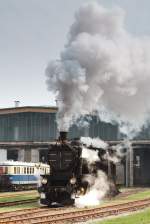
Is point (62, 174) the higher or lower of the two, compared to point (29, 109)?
lower

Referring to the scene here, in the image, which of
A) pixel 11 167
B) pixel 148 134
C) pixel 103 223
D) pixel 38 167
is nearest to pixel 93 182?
pixel 103 223

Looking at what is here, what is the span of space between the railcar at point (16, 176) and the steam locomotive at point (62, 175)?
1537 cm

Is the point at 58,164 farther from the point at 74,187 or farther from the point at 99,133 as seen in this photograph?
the point at 99,133

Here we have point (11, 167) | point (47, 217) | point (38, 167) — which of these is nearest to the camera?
point (47, 217)

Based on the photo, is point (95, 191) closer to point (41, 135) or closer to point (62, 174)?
point (62, 174)

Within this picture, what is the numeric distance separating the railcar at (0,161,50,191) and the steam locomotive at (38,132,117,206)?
15.4 meters

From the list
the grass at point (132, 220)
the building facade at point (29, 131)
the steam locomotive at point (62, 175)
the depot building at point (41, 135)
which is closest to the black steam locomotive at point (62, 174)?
the steam locomotive at point (62, 175)

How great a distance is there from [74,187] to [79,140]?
3.01 meters

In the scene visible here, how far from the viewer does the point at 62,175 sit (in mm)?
25078

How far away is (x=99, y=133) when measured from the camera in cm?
5728

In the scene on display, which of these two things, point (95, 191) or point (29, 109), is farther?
point (29, 109)

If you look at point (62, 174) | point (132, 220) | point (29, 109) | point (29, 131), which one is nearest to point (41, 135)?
point (29, 131)

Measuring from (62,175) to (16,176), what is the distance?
18.9m

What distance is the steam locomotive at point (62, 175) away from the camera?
81.7ft
